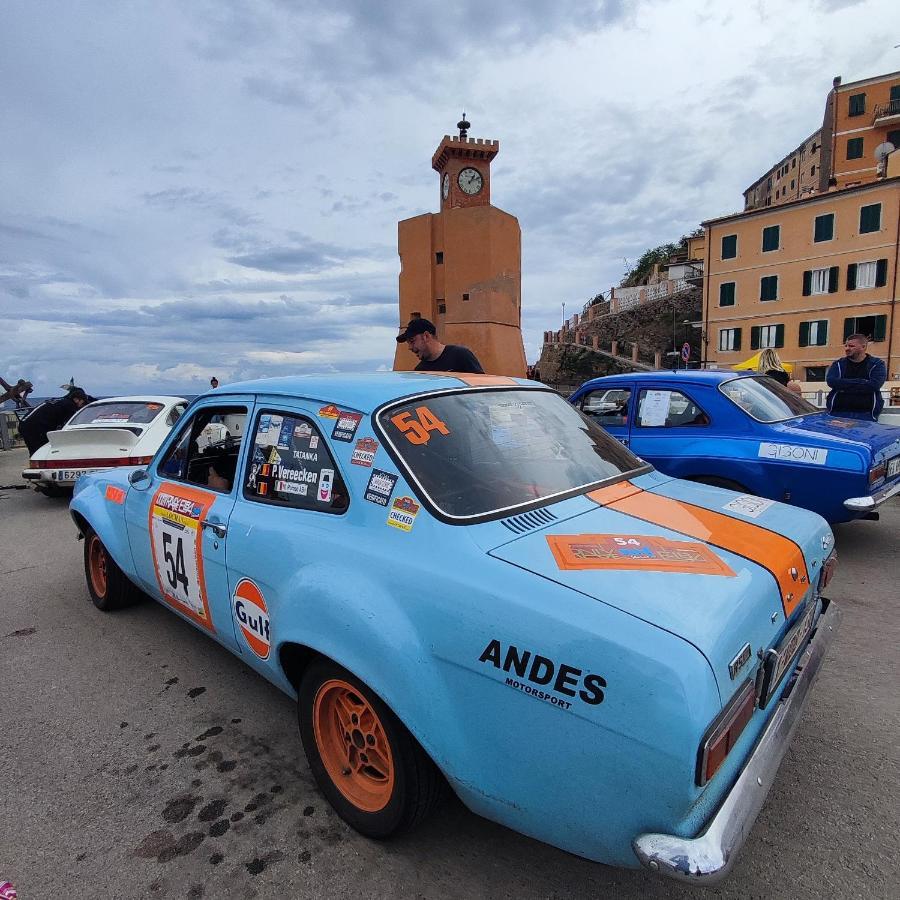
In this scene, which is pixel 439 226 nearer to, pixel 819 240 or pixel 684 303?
pixel 819 240

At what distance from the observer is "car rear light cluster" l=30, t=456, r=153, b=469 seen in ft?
23.3

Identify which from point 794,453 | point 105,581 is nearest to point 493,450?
point 105,581

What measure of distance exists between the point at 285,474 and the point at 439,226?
111 feet

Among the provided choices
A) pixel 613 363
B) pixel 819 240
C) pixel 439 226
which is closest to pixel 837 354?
pixel 819 240

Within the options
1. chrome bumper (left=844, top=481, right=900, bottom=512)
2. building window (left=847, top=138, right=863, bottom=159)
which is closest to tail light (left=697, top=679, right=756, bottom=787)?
chrome bumper (left=844, top=481, right=900, bottom=512)

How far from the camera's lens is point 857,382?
621 cm

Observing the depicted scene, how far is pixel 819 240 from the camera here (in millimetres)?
29984

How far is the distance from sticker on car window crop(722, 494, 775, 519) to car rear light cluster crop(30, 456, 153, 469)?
270 inches

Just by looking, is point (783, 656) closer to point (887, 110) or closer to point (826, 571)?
point (826, 571)

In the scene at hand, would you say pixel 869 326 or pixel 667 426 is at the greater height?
pixel 869 326

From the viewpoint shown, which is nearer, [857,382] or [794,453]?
[794,453]

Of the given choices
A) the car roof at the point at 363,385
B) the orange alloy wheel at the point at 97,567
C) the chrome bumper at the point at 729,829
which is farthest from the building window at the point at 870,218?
the orange alloy wheel at the point at 97,567

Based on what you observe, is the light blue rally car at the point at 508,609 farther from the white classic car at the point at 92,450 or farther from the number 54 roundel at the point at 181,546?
the white classic car at the point at 92,450

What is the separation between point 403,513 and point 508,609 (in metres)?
0.53
